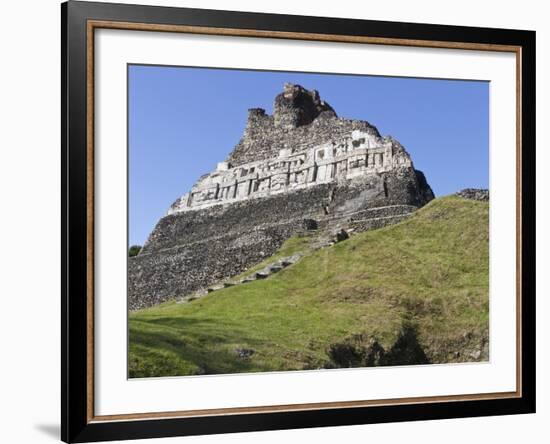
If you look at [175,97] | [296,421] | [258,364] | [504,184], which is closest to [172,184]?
[175,97]

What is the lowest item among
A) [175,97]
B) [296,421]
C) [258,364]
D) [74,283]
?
[296,421]

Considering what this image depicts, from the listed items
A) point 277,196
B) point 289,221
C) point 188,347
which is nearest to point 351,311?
point 289,221

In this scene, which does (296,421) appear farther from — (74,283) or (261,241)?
(74,283)

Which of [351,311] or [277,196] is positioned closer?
[277,196]

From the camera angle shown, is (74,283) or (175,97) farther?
(175,97)

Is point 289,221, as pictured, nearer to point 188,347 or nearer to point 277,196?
point 277,196

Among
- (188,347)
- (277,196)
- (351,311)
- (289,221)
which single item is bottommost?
(188,347)

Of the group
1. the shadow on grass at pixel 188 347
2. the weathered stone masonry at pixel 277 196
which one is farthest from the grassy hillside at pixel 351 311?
the weathered stone masonry at pixel 277 196
